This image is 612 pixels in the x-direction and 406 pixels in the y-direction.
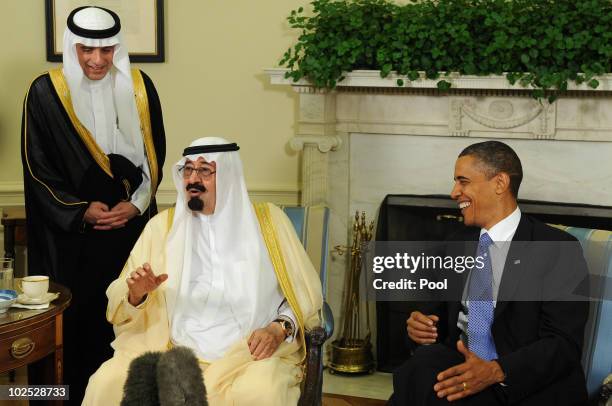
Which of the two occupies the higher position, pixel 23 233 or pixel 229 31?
pixel 229 31

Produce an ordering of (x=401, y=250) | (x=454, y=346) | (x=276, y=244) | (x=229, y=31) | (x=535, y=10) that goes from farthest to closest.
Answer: (x=229, y=31), (x=401, y=250), (x=535, y=10), (x=276, y=244), (x=454, y=346)

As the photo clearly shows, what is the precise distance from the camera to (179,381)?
1.83m

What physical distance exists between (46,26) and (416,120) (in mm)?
2382

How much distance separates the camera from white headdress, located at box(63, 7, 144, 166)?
3.81 m

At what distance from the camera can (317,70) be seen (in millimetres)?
4566

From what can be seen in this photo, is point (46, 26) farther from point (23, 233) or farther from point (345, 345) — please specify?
point (345, 345)

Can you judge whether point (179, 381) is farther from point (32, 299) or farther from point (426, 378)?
point (32, 299)

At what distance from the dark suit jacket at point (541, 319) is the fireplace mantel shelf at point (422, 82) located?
1434mm

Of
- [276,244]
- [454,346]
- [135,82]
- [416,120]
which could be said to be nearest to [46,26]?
[135,82]

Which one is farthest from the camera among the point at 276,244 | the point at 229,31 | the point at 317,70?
the point at 229,31

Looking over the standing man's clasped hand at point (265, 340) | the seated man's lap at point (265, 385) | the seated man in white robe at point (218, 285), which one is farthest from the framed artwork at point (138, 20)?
the seated man's lap at point (265, 385)

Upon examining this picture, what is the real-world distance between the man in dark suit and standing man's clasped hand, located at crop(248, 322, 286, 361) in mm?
472

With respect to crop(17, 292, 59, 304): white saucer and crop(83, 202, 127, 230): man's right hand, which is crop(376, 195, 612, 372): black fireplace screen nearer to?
crop(83, 202, 127, 230): man's right hand

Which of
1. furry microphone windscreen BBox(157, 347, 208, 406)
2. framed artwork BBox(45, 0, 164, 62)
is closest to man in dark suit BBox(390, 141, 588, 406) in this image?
furry microphone windscreen BBox(157, 347, 208, 406)
